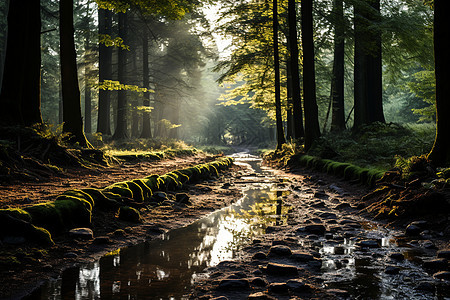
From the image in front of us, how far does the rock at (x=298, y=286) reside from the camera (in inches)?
102

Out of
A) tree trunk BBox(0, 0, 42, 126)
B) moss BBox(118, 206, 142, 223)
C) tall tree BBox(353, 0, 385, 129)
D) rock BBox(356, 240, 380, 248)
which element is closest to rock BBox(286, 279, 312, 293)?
rock BBox(356, 240, 380, 248)

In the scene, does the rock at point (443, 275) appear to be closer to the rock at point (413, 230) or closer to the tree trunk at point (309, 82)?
the rock at point (413, 230)

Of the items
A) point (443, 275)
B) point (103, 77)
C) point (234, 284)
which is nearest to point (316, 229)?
point (443, 275)

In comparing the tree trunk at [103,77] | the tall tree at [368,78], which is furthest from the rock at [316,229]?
the tree trunk at [103,77]

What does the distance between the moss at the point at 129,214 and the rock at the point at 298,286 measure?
2749 mm

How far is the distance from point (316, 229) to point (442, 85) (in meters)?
3.36

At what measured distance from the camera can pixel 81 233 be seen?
3.80 meters

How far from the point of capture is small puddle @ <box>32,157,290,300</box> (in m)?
2.57

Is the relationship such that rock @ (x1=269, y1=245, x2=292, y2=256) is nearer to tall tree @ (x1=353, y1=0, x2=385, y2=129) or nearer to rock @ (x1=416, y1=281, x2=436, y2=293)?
rock @ (x1=416, y1=281, x2=436, y2=293)

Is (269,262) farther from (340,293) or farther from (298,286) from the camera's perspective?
(340,293)

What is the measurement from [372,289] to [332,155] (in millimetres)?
9369

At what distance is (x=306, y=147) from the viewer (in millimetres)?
13773

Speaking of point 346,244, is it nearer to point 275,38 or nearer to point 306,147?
point 306,147

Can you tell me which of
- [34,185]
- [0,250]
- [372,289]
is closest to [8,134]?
[34,185]
